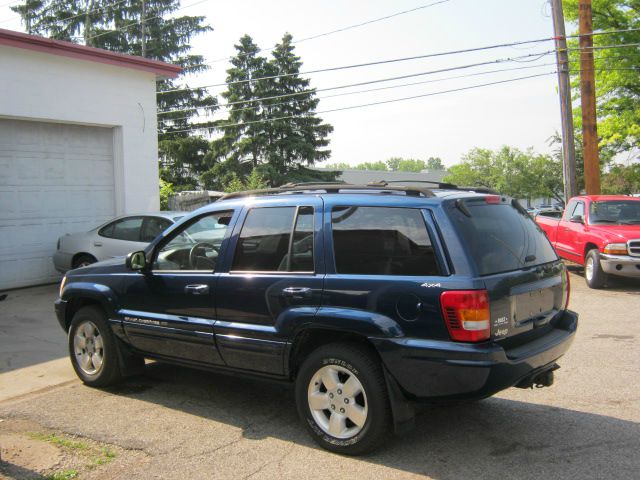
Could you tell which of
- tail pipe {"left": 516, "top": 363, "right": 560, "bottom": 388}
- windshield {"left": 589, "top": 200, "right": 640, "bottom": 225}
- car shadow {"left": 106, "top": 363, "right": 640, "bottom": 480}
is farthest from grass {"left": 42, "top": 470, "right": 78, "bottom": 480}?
windshield {"left": 589, "top": 200, "right": 640, "bottom": 225}

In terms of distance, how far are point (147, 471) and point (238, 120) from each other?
4112 centimetres

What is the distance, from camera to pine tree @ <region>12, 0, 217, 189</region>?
38.4 m

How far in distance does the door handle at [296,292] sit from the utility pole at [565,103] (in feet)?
45.2

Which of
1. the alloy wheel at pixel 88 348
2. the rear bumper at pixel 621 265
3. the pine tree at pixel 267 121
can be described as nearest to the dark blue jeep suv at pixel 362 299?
the alloy wheel at pixel 88 348

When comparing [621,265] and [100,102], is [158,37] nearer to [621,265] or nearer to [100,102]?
[100,102]

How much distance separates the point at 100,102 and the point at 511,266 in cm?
1125

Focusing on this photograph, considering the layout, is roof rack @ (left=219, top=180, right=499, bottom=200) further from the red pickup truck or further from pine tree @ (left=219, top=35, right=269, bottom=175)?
pine tree @ (left=219, top=35, right=269, bottom=175)

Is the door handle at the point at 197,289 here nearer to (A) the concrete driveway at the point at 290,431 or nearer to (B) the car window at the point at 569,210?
(A) the concrete driveway at the point at 290,431

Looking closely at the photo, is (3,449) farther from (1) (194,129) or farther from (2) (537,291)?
(1) (194,129)

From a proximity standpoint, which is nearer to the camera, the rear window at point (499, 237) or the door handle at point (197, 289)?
the rear window at point (499, 237)

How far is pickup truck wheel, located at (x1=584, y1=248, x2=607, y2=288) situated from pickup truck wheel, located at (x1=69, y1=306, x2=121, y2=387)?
897 centimetres

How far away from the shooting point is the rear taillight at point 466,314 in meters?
3.66

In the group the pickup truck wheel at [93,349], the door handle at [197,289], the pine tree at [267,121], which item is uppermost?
the pine tree at [267,121]

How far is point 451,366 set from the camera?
12.0 feet
